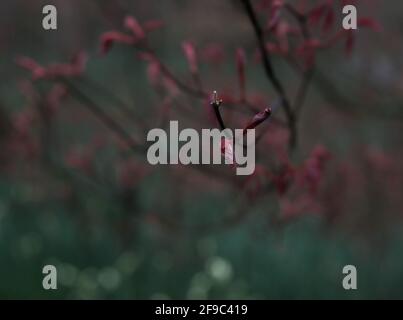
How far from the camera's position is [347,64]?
467cm

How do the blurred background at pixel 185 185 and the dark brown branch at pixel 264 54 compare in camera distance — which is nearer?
the dark brown branch at pixel 264 54

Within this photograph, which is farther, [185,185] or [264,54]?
[185,185]

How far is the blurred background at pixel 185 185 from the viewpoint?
439 cm

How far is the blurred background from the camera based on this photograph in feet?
14.4

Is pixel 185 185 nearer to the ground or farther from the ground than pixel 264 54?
farther from the ground

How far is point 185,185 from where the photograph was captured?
5.15 meters

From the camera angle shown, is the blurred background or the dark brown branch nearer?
the dark brown branch

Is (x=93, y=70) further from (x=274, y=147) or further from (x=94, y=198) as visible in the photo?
(x=274, y=147)
